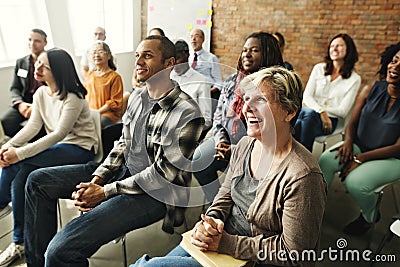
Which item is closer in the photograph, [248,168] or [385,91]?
[248,168]

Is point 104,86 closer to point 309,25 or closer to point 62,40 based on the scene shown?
point 62,40

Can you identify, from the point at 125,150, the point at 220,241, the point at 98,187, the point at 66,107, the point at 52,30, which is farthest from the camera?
the point at 52,30

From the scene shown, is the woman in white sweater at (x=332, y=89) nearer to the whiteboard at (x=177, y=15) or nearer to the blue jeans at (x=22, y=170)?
the blue jeans at (x=22, y=170)

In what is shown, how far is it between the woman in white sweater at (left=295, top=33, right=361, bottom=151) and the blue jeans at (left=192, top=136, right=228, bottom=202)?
0.88m

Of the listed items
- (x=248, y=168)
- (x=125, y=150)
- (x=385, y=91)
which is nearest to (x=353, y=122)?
(x=385, y=91)

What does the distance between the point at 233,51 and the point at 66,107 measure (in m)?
3.97

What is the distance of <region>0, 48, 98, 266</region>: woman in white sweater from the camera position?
6.47 feet

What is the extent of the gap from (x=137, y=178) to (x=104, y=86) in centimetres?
165

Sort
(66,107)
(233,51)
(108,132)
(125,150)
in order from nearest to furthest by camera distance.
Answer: (125,150), (66,107), (108,132), (233,51)

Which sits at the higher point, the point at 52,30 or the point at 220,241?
the point at 52,30

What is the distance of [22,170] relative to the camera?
6.48ft

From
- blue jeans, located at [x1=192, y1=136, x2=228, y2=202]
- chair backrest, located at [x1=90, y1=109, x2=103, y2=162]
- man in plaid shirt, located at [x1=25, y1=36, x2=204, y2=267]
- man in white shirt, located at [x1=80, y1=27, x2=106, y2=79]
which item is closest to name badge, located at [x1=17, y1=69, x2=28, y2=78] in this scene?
man in white shirt, located at [x1=80, y1=27, x2=106, y2=79]

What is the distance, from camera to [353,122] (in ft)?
7.64

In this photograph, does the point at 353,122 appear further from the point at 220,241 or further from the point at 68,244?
the point at 68,244
